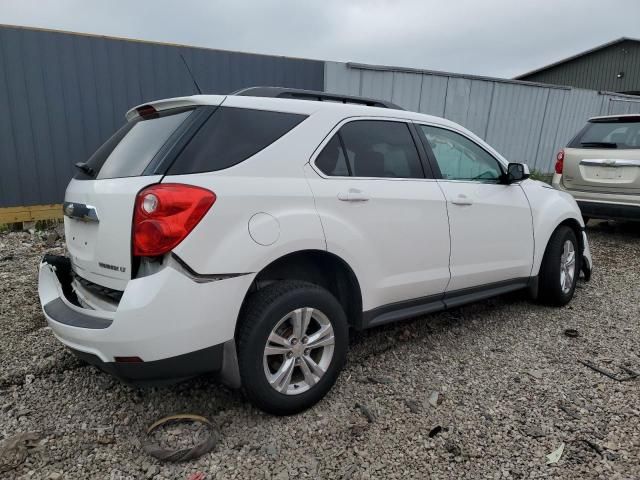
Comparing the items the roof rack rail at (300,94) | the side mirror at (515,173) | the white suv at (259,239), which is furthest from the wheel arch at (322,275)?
the side mirror at (515,173)

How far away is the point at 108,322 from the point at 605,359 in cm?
319

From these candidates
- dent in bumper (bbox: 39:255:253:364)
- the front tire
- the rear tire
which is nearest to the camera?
dent in bumper (bbox: 39:255:253:364)

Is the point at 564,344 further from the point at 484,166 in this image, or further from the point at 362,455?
the point at 362,455

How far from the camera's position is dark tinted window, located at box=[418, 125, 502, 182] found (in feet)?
10.2

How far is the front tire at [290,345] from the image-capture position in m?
2.16

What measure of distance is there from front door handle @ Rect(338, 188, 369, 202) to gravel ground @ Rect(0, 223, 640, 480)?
1134 millimetres

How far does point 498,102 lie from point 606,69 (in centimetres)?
1976

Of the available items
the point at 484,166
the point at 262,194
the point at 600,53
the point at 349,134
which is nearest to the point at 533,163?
the point at 484,166

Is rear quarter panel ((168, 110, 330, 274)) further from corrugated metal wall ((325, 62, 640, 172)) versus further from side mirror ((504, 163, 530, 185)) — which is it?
corrugated metal wall ((325, 62, 640, 172))

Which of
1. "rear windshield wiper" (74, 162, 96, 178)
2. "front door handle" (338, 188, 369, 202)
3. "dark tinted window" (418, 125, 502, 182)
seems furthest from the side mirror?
"rear windshield wiper" (74, 162, 96, 178)

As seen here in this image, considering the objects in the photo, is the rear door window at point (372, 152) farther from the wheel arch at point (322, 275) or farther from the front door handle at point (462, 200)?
the wheel arch at point (322, 275)

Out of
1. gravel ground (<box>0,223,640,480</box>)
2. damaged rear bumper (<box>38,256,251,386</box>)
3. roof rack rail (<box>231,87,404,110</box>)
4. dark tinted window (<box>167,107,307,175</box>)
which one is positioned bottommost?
gravel ground (<box>0,223,640,480</box>)

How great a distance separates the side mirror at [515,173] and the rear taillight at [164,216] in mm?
2478

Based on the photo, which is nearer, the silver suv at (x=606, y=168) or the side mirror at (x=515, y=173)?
the side mirror at (x=515, y=173)
